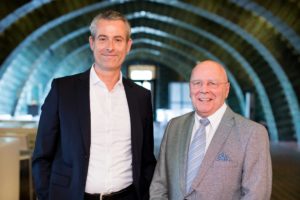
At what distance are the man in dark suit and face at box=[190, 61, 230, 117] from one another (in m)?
0.32

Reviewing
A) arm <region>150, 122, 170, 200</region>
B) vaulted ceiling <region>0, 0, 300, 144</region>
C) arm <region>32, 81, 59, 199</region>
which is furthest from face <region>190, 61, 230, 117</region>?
vaulted ceiling <region>0, 0, 300, 144</region>

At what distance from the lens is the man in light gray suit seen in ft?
7.05

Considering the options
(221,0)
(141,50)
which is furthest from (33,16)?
(141,50)

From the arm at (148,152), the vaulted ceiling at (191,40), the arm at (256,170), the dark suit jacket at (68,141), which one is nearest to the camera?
the arm at (256,170)

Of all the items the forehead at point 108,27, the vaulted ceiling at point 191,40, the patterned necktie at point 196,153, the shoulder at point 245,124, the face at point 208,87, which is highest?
the vaulted ceiling at point 191,40

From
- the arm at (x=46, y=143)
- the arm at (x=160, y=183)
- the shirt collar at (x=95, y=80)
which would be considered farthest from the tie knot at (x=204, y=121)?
the arm at (x=46, y=143)

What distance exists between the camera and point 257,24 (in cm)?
1210

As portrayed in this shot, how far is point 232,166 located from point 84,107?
0.74 metres

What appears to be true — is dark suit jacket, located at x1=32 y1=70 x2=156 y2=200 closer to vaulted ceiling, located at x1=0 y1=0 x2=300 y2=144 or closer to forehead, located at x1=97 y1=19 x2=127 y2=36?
forehead, located at x1=97 y1=19 x2=127 y2=36

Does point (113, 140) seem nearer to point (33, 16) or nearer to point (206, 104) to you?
point (206, 104)

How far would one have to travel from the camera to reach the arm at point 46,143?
7.50ft

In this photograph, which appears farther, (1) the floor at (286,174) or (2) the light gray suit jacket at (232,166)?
(1) the floor at (286,174)

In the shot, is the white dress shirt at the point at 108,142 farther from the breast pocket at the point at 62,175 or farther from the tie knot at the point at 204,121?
the tie knot at the point at 204,121

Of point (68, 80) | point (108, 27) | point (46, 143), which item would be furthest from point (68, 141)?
point (108, 27)
